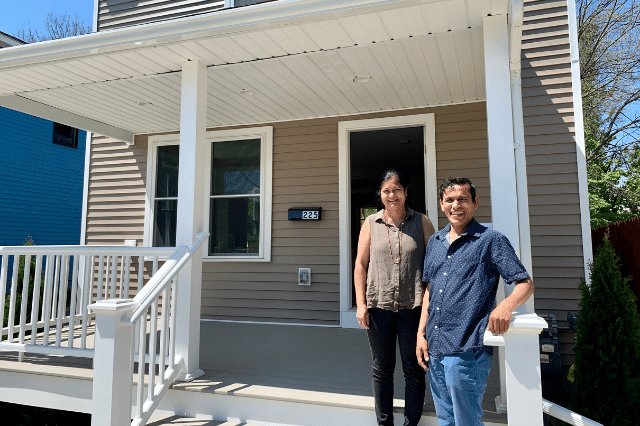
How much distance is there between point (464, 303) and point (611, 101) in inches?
522

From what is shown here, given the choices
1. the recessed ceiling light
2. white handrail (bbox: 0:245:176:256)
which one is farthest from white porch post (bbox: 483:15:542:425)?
white handrail (bbox: 0:245:176:256)

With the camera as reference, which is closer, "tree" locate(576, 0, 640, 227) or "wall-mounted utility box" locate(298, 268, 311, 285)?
A: "wall-mounted utility box" locate(298, 268, 311, 285)

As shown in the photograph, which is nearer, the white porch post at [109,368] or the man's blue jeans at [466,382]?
the man's blue jeans at [466,382]

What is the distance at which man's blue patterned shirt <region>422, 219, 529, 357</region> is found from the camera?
1.73 m

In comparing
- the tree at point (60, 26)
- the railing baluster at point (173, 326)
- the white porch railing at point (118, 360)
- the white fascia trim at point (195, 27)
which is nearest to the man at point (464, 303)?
the white fascia trim at point (195, 27)

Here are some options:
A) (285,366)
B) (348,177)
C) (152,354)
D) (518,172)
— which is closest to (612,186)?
(348,177)

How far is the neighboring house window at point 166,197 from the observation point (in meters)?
5.45

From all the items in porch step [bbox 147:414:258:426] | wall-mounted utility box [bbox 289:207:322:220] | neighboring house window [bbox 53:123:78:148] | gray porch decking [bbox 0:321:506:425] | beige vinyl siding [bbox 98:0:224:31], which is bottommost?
porch step [bbox 147:414:258:426]

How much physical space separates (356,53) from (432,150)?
1.62 m

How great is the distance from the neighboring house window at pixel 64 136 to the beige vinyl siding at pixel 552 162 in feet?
29.7

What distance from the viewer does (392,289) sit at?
213cm

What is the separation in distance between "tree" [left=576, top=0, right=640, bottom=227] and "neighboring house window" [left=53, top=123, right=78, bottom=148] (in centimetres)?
1234

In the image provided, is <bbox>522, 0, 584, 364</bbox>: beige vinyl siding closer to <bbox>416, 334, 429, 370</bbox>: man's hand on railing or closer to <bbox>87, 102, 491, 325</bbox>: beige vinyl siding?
<bbox>87, 102, 491, 325</bbox>: beige vinyl siding

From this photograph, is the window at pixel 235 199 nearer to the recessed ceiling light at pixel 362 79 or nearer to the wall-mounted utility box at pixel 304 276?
the wall-mounted utility box at pixel 304 276
